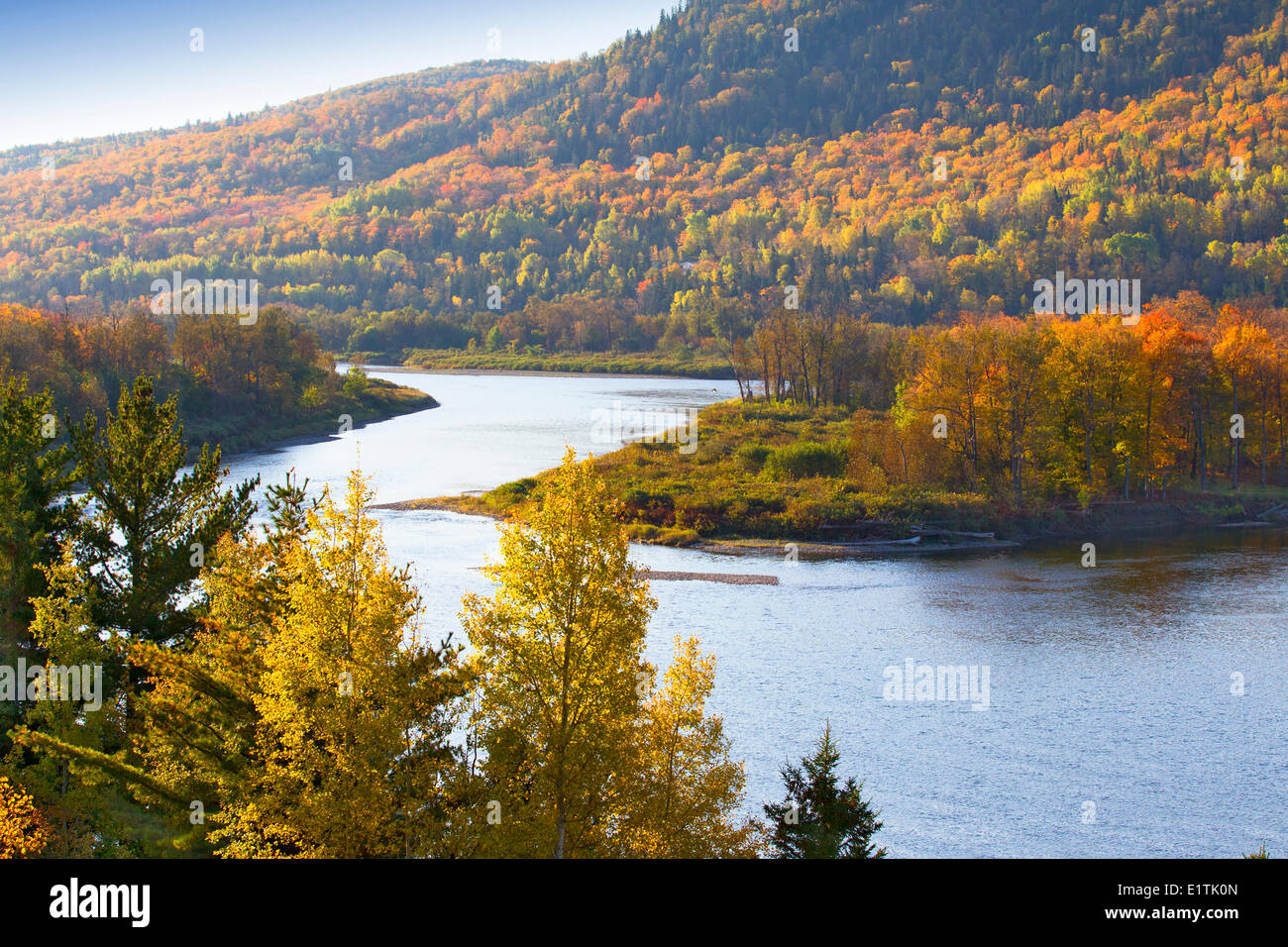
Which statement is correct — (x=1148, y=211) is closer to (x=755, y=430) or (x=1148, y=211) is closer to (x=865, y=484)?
(x=755, y=430)

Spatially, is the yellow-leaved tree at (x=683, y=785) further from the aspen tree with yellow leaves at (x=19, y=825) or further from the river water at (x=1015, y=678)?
the aspen tree with yellow leaves at (x=19, y=825)

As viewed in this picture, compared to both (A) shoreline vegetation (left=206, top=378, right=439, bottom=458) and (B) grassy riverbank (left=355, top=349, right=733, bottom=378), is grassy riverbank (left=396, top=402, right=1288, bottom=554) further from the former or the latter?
(B) grassy riverbank (left=355, top=349, right=733, bottom=378)

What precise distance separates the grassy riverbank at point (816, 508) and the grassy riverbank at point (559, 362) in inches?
3587

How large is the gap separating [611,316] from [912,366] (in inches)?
4243

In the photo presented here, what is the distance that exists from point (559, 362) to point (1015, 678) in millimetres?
140797

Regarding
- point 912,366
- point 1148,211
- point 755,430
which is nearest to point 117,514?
point 755,430

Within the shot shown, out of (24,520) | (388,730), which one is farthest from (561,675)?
(24,520)

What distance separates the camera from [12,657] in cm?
2492

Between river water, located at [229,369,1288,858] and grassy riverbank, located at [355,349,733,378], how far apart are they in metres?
100

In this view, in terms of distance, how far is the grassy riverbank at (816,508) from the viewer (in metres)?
59.9

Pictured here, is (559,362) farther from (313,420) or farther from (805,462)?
(805,462)

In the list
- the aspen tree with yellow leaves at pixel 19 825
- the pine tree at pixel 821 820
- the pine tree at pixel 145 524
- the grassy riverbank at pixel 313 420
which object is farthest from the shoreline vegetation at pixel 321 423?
the pine tree at pixel 821 820

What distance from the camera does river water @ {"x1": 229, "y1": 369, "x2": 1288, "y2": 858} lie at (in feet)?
87.4

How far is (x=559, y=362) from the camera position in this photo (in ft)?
570
